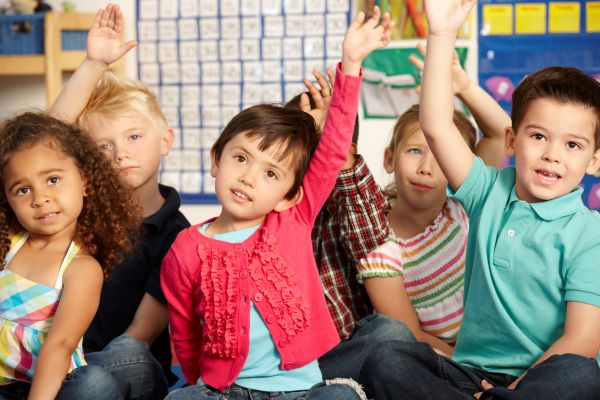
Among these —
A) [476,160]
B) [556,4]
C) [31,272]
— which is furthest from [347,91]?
[556,4]

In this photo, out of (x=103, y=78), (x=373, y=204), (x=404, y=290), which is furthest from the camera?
(x=103, y=78)

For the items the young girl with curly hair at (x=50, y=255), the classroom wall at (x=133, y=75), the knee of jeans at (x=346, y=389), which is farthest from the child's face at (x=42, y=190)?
the classroom wall at (x=133, y=75)

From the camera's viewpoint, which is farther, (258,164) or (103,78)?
(103,78)

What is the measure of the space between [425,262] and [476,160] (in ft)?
1.16

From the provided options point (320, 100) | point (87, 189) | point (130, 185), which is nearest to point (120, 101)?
point (130, 185)

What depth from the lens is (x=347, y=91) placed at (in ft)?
4.33

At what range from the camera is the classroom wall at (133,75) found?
300cm

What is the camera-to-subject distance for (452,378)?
1.36m

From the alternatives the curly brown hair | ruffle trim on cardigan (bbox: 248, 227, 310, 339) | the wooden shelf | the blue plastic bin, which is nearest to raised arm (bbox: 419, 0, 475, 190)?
ruffle trim on cardigan (bbox: 248, 227, 310, 339)

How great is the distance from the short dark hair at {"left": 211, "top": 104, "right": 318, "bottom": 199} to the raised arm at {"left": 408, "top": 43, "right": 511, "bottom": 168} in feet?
0.97

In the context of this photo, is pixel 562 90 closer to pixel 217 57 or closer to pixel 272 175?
pixel 272 175

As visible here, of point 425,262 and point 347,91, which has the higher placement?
point 347,91

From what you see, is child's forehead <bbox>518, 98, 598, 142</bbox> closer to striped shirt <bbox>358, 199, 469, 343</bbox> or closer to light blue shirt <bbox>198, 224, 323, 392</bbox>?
striped shirt <bbox>358, 199, 469, 343</bbox>

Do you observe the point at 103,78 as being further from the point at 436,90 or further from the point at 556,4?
the point at 556,4
